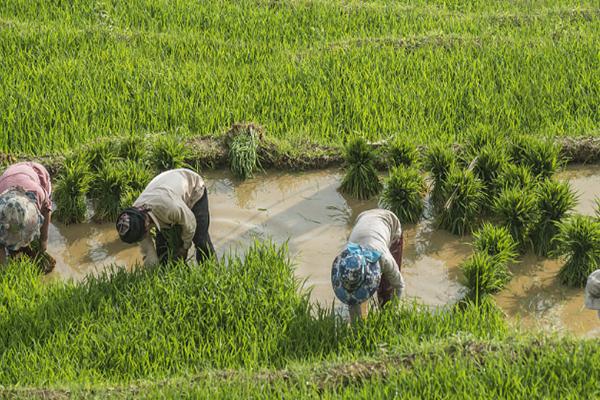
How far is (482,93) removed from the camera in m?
7.71

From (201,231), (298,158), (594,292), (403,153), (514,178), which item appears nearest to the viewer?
(594,292)

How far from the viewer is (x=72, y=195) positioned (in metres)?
6.62

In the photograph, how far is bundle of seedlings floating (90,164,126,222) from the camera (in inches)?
260

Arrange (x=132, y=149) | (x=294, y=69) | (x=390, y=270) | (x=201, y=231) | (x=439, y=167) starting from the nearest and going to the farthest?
(x=390, y=270)
(x=201, y=231)
(x=439, y=167)
(x=132, y=149)
(x=294, y=69)

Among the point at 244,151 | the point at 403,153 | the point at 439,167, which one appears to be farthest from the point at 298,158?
the point at 439,167

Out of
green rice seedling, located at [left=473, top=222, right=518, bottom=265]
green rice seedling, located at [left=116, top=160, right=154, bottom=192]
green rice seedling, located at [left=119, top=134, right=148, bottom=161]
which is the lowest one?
green rice seedling, located at [left=473, top=222, right=518, bottom=265]

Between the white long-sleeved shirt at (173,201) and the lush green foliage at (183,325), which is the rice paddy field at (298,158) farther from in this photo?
the white long-sleeved shirt at (173,201)

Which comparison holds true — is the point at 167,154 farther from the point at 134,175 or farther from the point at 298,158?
the point at 298,158

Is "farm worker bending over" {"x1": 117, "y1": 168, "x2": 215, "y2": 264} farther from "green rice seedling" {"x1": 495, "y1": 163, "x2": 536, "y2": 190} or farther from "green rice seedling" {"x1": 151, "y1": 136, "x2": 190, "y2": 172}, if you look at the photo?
"green rice seedling" {"x1": 495, "y1": 163, "x2": 536, "y2": 190}

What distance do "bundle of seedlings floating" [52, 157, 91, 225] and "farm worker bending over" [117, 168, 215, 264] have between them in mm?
823

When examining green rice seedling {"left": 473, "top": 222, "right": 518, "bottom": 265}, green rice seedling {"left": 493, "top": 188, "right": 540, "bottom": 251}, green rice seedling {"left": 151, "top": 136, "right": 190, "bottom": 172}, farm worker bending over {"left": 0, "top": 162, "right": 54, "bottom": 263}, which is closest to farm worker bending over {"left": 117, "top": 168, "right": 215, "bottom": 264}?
farm worker bending over {"left": 0, "top": 162, "right": 54, "bottom": 263}

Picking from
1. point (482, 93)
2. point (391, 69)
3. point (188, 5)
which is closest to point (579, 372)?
point (482, 93)

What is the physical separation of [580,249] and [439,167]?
3.91 ft

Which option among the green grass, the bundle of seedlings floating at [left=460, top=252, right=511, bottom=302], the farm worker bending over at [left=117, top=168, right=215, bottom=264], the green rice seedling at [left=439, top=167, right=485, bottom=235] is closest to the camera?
the farm worker bending over at [left=117, top=168, right=215, bottom=264]
